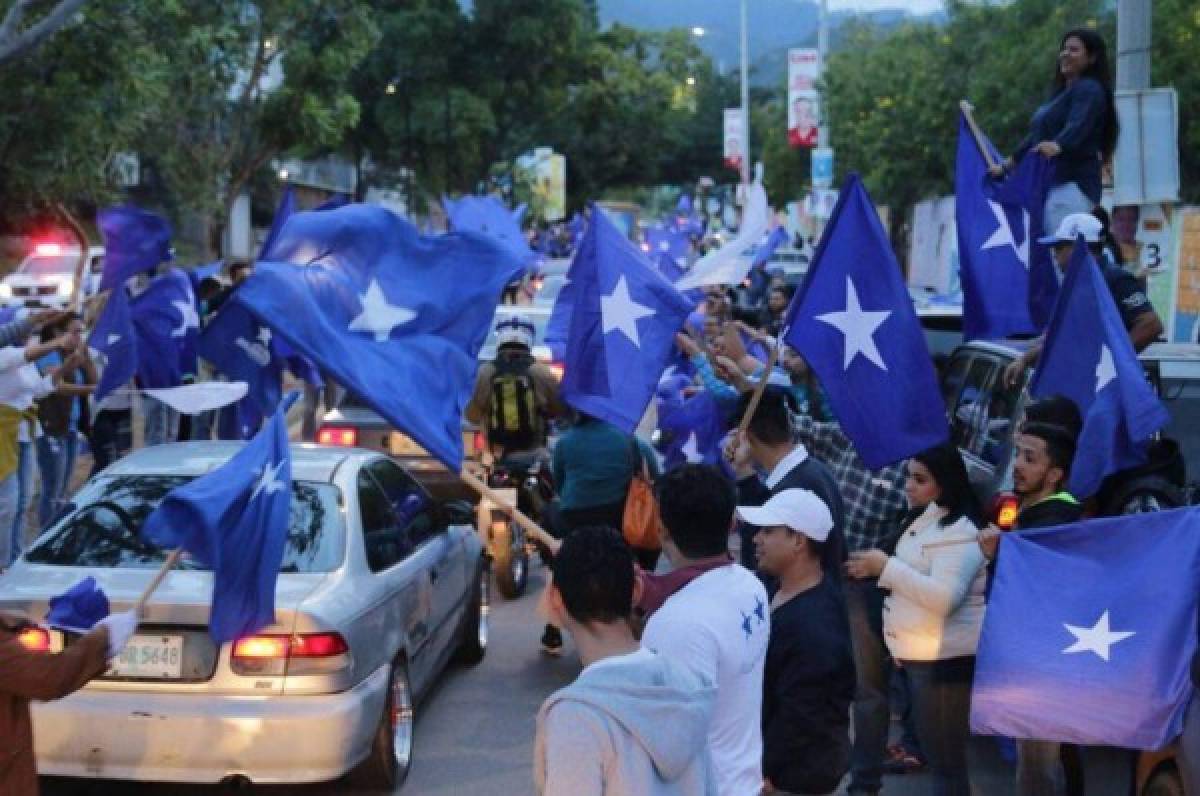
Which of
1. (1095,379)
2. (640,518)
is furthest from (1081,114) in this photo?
(640,518)

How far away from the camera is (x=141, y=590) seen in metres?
6.61

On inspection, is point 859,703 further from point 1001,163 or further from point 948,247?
point 948,247

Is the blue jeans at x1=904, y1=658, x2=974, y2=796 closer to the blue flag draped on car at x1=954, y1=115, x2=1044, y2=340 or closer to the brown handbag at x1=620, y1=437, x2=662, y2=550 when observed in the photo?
the brown handbag at x1=620, y1=437, x2=662, y2=550

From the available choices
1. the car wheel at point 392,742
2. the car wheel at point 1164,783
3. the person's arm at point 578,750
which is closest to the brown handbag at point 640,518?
the car wheel at point 392,742

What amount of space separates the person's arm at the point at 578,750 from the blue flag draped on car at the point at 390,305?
2.71 metres

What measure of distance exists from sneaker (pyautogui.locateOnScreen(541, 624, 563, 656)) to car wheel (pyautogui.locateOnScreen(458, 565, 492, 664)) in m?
0.38

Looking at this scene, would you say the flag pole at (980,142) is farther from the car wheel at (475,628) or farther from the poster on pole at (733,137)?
the poster on pole at (733,137)

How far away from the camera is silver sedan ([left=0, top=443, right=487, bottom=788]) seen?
250 inches

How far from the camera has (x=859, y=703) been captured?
22.3 ft

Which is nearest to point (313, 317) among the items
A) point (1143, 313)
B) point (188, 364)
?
point (1143, 313)

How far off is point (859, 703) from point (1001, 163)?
3.32m

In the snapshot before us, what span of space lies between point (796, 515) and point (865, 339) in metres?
1.88

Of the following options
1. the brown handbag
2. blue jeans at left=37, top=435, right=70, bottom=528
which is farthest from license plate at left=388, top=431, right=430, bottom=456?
the brown handbag

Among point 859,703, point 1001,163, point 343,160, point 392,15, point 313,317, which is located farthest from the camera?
point 343,160
